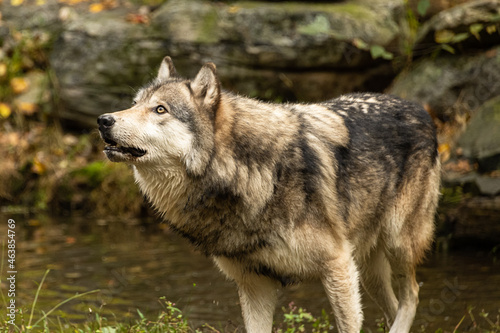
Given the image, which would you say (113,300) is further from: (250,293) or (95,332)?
(250,293)

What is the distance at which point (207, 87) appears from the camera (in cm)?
396

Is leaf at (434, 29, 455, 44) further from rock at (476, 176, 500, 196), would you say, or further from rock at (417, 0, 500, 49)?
rock at (476, 176, 500, 196)

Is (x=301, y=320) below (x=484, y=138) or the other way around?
below

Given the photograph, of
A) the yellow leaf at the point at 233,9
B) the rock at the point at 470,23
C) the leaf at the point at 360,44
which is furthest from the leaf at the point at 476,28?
→ the yellow leaf at the point at 233,9

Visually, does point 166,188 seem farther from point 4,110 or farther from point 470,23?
point 4,110

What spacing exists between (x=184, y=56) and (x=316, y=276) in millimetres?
6666

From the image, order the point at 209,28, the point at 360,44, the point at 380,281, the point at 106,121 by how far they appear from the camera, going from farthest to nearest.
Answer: the point at 209,28 → the point at 360,44 → the point at 380,281 → the point at 106,121

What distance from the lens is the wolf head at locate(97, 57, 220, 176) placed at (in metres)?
3.71

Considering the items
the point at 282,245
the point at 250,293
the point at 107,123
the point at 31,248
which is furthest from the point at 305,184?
the point at 31,248

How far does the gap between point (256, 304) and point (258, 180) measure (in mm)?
954

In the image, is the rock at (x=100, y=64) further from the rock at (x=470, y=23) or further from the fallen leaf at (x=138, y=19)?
the rock at (x=470, y=23)

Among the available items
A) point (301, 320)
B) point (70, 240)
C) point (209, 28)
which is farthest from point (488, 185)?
point (70, 240)

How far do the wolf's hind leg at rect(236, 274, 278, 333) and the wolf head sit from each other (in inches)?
38.3

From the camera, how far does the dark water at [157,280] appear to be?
5852 mm
